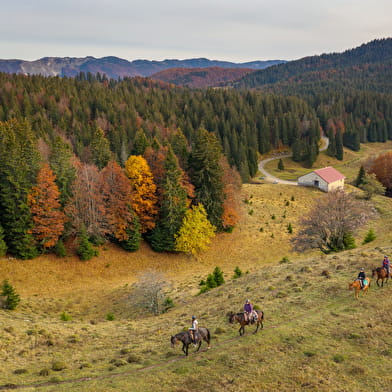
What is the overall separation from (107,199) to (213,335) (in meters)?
34.9

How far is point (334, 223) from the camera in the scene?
38.2 m

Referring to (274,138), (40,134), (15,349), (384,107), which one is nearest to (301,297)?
(15,349)

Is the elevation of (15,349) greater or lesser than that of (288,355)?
lesser

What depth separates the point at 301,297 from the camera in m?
23.6

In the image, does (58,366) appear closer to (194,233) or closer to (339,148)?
Result: (194,233)

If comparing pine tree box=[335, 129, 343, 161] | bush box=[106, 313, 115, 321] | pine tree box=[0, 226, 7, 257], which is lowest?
bush box=[106, 313, 115, 321]

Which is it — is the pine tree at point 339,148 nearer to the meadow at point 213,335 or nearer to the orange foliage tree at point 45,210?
the meadow at point 213,335

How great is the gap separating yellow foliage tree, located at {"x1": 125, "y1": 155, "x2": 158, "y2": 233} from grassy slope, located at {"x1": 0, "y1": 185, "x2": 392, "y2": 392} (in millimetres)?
12781

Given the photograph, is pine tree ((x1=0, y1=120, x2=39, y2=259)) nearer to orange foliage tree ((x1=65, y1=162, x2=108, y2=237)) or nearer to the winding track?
orange foliage tree ((x1=65, y1=162, x2=108, y2=237))

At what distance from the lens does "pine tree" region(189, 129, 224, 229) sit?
178 feet

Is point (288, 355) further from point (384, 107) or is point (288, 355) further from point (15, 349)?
point (384, 107)

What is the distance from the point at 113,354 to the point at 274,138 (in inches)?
5354

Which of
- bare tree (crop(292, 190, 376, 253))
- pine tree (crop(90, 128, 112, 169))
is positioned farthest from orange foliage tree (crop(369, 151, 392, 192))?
pine tree (crop(90, 128, 112, 169))

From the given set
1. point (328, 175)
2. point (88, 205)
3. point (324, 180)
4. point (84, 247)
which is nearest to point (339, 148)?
point (328, 175)
